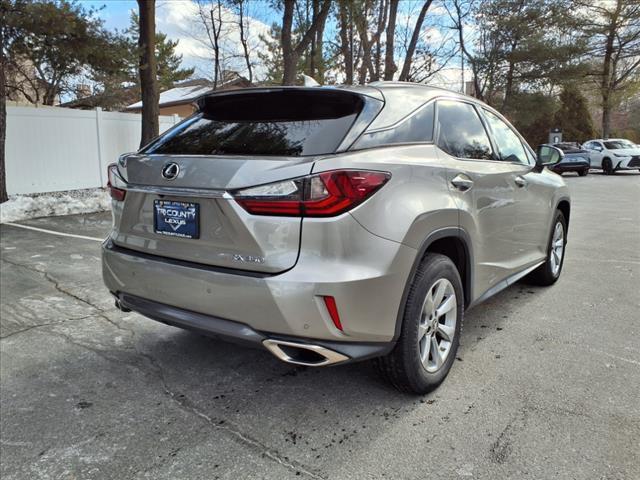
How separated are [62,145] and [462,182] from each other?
1177 centimetres

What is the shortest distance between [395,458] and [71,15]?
1133 centimetres

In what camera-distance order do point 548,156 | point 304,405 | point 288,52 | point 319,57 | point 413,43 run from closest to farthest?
point 304,405, point 548,156, point 288,52, point 413,43, point 319,57

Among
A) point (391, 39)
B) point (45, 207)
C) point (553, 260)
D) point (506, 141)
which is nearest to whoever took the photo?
point (506, 141)

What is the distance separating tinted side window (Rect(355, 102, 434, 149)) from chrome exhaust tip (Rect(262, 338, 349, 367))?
970 millimetres

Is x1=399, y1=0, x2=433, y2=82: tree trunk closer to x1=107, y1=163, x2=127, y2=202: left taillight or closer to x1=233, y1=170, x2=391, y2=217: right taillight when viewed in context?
x1=107, y1=163, x2=127, y2=202: left taillight

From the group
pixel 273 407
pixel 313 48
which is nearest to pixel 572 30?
pixel 313 48

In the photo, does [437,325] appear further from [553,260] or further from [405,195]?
[553,260]

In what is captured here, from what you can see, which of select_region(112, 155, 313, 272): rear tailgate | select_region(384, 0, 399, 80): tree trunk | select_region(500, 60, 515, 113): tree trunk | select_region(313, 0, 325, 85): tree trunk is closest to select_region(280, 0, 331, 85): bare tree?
select_region(384, 0, 399, 80): tree trunk

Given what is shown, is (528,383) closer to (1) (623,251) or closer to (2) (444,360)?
(2) (444,360)

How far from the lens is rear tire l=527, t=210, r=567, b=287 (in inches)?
186

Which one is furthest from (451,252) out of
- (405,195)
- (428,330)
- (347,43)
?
(347,43)

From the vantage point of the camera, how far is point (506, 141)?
402cm

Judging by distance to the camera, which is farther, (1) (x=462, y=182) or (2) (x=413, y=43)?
(2) (x=413, y=43)

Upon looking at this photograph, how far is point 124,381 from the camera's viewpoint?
3.01 meters
